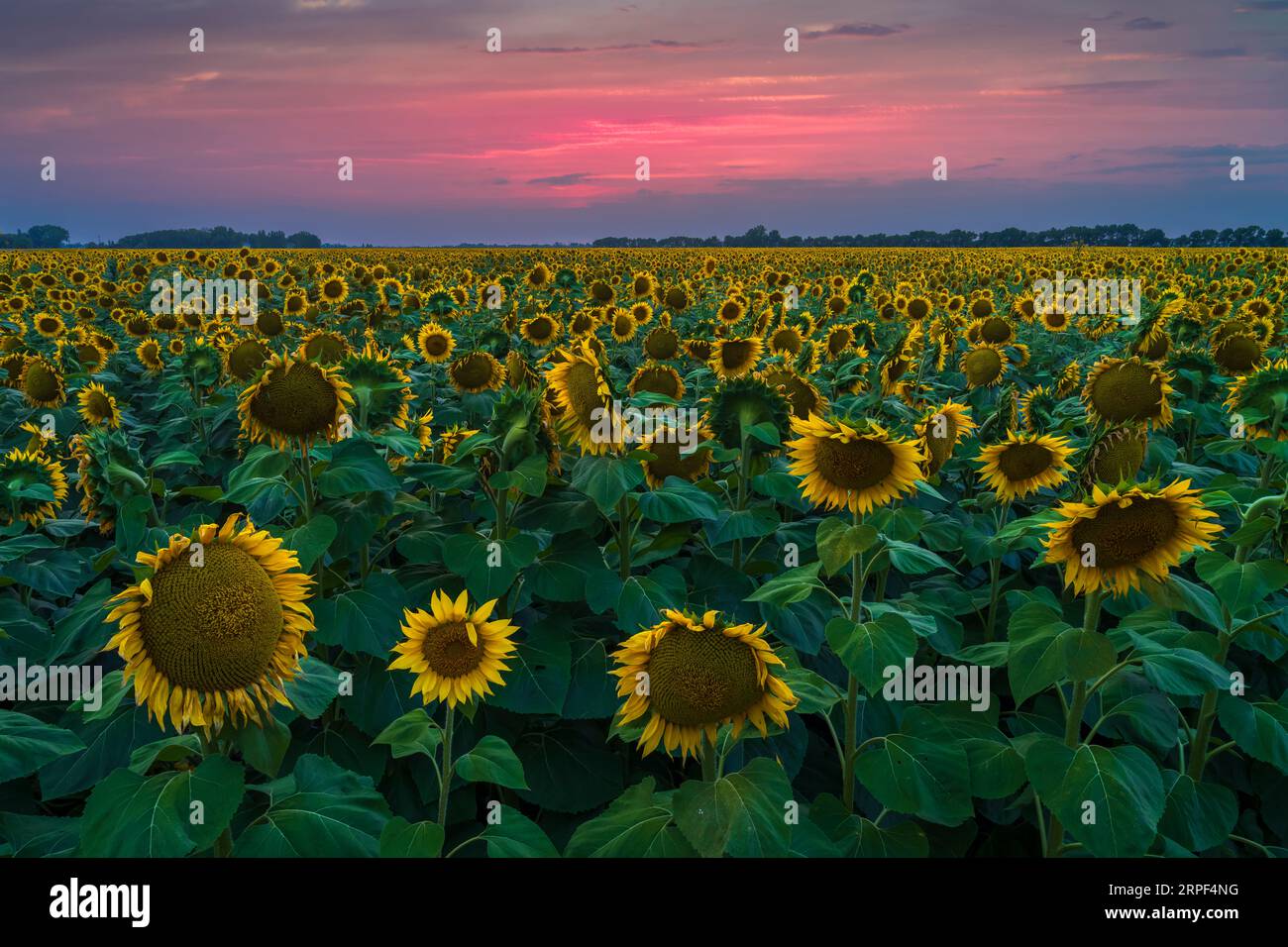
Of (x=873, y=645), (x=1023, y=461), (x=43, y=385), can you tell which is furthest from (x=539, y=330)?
(x=873, y=645)

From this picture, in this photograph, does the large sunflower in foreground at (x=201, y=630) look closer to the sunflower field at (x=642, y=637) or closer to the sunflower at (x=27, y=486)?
the sunflower field at (x=642, y=637)

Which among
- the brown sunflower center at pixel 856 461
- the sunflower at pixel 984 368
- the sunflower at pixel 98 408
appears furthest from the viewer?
the sunflower at pixel 984 368

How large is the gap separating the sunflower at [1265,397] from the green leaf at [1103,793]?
387 centimetres

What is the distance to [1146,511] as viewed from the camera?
304 cm

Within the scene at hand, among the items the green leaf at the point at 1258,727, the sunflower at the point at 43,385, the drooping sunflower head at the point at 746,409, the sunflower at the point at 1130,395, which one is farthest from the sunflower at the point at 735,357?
the sunflower at the point at 43,385

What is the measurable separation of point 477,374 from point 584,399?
11.7 feet

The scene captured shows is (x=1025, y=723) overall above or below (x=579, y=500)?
below

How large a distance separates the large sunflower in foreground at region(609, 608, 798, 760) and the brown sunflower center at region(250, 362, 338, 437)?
7.34ft

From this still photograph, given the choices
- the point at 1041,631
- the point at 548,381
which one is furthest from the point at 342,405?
the point at 1041,631

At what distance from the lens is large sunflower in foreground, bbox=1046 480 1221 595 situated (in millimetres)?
3006

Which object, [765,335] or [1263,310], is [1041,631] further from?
[1263,310]

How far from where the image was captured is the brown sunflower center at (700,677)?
258 cm

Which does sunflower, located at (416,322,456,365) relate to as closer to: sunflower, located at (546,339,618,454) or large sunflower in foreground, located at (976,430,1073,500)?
sunflower, located at (546,339,618,454)

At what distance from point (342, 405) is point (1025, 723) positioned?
362 centimetres
